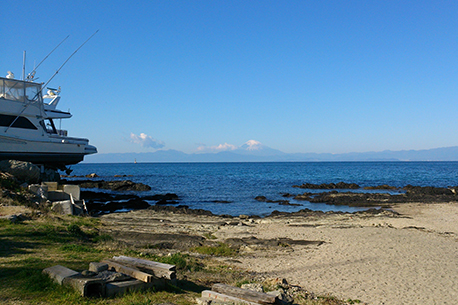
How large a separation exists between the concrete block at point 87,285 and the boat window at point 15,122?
25.2 metres

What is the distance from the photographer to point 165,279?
22.2 feet

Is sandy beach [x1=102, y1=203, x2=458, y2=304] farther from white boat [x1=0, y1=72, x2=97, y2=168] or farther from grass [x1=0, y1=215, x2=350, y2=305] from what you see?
white boat [x1=0, y1=72, x2=97, y2=168]

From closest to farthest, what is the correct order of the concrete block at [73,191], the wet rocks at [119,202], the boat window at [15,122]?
the concrete block at [73,191], the wet rocks at [119,202], the boat window at [15,122]

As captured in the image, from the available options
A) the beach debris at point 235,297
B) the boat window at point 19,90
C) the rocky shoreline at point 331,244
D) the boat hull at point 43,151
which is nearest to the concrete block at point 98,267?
the beach debris at point 235,297

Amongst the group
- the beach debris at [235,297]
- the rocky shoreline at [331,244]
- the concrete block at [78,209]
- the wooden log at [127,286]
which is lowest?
the rocky shoreline at [331,244]

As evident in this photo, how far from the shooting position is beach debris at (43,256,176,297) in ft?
19.3

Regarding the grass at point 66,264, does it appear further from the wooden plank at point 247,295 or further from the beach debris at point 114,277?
the wooden plank at point 247,295

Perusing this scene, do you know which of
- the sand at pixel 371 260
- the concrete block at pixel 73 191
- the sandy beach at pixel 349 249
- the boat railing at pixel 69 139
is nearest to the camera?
the sand at pixel 371 260

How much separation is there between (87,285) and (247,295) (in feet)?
8.60

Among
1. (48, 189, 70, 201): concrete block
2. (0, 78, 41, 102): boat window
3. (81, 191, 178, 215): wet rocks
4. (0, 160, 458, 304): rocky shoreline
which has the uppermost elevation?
(0, 78, 41, 102): boat window

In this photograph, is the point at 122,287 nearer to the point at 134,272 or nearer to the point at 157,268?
the point at 134,272

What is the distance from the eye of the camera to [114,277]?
6.25 metres

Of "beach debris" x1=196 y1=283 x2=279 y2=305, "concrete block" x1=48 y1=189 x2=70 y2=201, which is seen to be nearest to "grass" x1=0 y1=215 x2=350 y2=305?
"beach debris" x1=196 y1=283 x2=279 y2=305

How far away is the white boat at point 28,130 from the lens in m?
26.5
